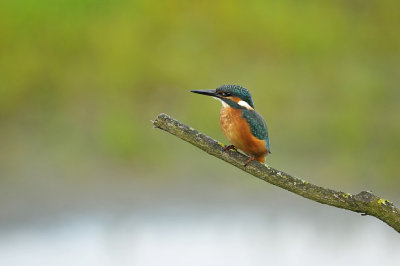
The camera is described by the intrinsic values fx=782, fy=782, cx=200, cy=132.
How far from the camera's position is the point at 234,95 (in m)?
2.09

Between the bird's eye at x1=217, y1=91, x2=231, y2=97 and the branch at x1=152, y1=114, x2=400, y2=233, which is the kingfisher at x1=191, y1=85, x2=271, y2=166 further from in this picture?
the branch at x1=152, y1=114, x2=400, y2=233

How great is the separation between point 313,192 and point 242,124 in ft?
1.42

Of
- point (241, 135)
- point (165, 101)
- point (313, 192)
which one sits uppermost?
point (165, 101)

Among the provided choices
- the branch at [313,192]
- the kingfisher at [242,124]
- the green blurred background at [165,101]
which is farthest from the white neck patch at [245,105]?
the green blurred background at [165,101]

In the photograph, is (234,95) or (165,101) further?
(165,101)

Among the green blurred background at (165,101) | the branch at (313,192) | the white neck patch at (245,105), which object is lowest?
the branch at (313,192)

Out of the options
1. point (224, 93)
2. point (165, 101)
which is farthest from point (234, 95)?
point (165, 101)

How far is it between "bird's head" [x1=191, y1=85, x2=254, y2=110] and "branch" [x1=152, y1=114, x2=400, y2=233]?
0.83 ft

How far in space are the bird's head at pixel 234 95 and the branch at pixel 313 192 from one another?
0.83ft

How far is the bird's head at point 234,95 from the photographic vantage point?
6.76 feet

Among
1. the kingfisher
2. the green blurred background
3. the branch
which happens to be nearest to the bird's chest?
the kingfisher

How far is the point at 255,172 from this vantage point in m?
1.83

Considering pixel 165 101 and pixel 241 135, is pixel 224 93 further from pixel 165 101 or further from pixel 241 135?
pixel 165 101

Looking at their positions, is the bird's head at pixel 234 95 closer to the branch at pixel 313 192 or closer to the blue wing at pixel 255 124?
the blue wing at pixel 255 124
